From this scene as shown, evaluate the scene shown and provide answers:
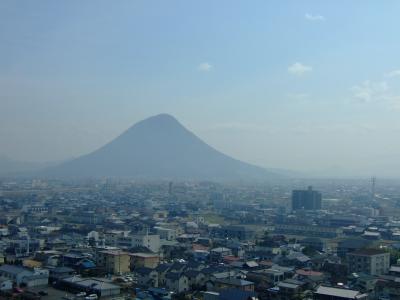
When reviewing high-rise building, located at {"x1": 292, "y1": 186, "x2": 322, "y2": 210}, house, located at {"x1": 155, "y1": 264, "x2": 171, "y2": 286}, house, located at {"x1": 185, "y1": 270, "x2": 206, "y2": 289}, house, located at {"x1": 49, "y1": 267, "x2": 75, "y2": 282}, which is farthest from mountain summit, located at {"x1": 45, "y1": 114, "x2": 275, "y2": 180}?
house, located at {"x1": 185, "y1": 270, "x2": 206, "y2": 289}

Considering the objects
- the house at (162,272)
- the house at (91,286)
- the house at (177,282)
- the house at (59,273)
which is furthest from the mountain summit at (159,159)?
the house at (91,286)

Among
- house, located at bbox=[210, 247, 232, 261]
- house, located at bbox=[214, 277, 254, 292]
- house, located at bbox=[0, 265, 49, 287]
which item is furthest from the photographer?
house, located at bbox=[210, 247, 232, 261]

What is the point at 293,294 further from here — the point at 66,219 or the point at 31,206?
the point at 31,206

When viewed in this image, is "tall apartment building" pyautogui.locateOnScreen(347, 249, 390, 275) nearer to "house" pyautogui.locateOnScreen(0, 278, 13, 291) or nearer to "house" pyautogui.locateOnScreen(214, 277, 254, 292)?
"house" pyautogui.locateOnScreen(214, 277, 254, 292)

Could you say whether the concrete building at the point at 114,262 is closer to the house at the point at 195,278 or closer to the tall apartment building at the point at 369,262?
the house at the point at 195,278

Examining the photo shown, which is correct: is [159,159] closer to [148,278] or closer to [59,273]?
[59,273]
